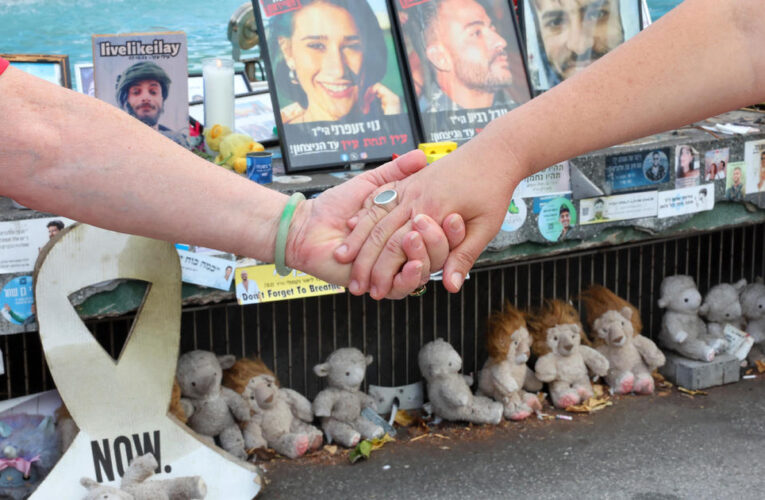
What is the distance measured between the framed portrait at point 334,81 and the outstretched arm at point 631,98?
1009mm

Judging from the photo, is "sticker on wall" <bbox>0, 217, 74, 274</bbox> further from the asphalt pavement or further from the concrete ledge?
the concrete ledge

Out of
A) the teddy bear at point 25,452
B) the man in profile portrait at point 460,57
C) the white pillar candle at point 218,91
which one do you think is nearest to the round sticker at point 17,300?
the teddy bear at point 25,452

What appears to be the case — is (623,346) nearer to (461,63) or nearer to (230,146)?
(461,63)

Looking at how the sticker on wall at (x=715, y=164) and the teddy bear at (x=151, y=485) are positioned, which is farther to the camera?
the sticker on wall at (x=715, y=164)

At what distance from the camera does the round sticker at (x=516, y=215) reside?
10.7 feet

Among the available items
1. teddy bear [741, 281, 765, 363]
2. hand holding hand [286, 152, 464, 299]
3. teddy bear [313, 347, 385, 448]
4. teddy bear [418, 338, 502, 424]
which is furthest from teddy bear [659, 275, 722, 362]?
hand holding hand [286, 152, 464, 299]

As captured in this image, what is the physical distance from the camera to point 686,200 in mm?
3500

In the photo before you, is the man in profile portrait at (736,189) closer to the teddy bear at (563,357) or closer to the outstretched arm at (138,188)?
the teddy bear at (563,357)

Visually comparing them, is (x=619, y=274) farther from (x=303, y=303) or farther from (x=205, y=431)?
(x=205, y=431)

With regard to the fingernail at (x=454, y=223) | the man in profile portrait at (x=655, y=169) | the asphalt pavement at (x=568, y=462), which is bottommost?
the asphalt pavement at (x=568, y=462)

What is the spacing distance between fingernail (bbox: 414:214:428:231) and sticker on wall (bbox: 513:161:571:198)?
3.60 ft

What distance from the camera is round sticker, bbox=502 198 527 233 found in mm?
3250

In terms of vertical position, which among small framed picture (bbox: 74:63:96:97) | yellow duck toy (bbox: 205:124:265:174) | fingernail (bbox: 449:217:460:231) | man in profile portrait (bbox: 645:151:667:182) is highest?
small framed picture (bbox: 74:63:96:97)

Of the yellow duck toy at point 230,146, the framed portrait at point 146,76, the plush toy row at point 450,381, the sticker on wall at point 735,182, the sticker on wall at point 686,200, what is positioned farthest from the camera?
the sticker on wall at point 735,182
